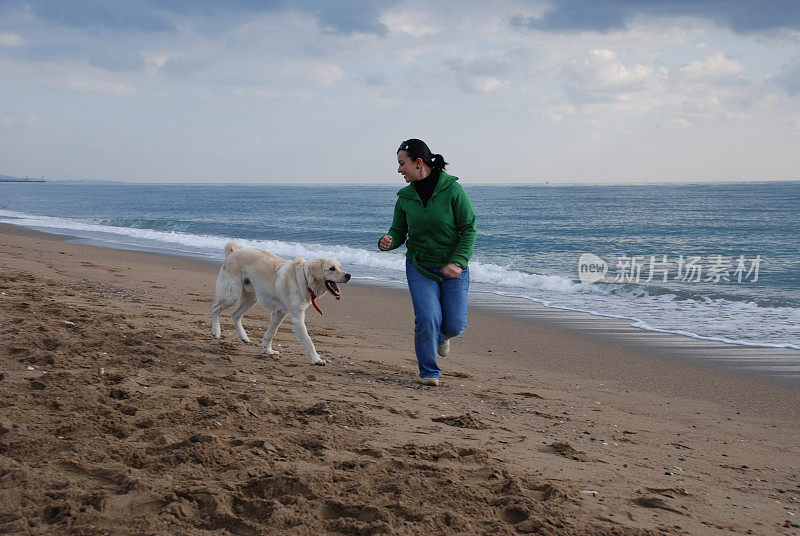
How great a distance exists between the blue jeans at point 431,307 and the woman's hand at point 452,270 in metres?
0.14

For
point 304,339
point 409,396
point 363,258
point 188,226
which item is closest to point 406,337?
point 304,339

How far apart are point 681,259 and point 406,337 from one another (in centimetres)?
1367

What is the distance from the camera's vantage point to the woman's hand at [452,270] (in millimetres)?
5012

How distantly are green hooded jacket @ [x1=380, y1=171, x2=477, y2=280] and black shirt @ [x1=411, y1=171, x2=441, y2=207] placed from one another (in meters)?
0.03

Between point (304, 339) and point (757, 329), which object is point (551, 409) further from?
point (757, 329)

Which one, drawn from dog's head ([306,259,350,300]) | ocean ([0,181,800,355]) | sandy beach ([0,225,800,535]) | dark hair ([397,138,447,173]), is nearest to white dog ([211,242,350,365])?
dog's head ([306,259,350,300])

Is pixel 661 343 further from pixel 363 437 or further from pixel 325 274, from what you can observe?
pixel 363 437

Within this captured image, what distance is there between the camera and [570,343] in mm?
7625

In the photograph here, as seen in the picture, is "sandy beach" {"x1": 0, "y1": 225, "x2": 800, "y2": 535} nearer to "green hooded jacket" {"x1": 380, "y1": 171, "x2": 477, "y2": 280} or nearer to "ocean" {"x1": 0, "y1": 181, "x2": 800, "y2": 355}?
"green hooded jacket" {"x1": 380, "y1": 171, "x2": 477, "y2": 280}

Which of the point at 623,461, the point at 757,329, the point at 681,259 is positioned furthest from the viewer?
the point at 681,259

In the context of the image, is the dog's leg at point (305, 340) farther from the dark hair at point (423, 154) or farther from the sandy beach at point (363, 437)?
the dark hair at point (423, 154)

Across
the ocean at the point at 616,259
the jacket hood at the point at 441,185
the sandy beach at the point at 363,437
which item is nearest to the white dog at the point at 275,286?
the sandy beach at the point at 363,437

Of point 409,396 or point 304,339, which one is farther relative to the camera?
point 304,339

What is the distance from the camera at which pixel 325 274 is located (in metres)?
5.83
